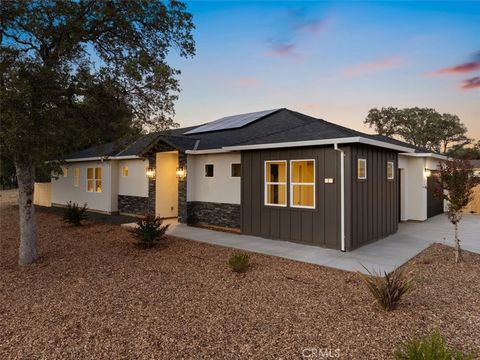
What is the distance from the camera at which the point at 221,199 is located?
989cm

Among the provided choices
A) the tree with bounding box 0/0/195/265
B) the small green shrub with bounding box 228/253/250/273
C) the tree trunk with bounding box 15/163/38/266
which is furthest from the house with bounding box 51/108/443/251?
the small green shrub with bounding box 228/253/250/273

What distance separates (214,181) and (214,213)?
1.12 metres

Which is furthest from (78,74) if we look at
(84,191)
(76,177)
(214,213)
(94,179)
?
(76,177)

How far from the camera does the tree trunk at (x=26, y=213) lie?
6100mm

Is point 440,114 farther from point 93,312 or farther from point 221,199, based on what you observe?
point 93,312

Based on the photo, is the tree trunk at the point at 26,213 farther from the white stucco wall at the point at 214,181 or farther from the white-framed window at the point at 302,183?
the white-framed window at the point at 302,183

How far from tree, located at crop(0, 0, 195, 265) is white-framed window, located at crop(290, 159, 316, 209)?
3.54 meters

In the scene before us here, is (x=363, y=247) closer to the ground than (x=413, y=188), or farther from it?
closer to the ground

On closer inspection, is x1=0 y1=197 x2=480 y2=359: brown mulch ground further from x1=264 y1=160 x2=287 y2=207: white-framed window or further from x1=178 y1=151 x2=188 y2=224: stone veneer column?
x1=178 y1=151 x2=188 y2=224: stone veneer column

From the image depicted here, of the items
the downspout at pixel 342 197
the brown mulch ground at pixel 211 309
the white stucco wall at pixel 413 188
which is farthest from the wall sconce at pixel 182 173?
the white stucco wall at pixel 413 188

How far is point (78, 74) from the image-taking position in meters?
5.69

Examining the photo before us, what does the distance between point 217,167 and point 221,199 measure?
1.12 m

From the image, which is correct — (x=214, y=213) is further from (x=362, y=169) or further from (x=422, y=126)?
(x=422, y=126)

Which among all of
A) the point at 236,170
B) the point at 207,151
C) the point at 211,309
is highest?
the point at 207,151
